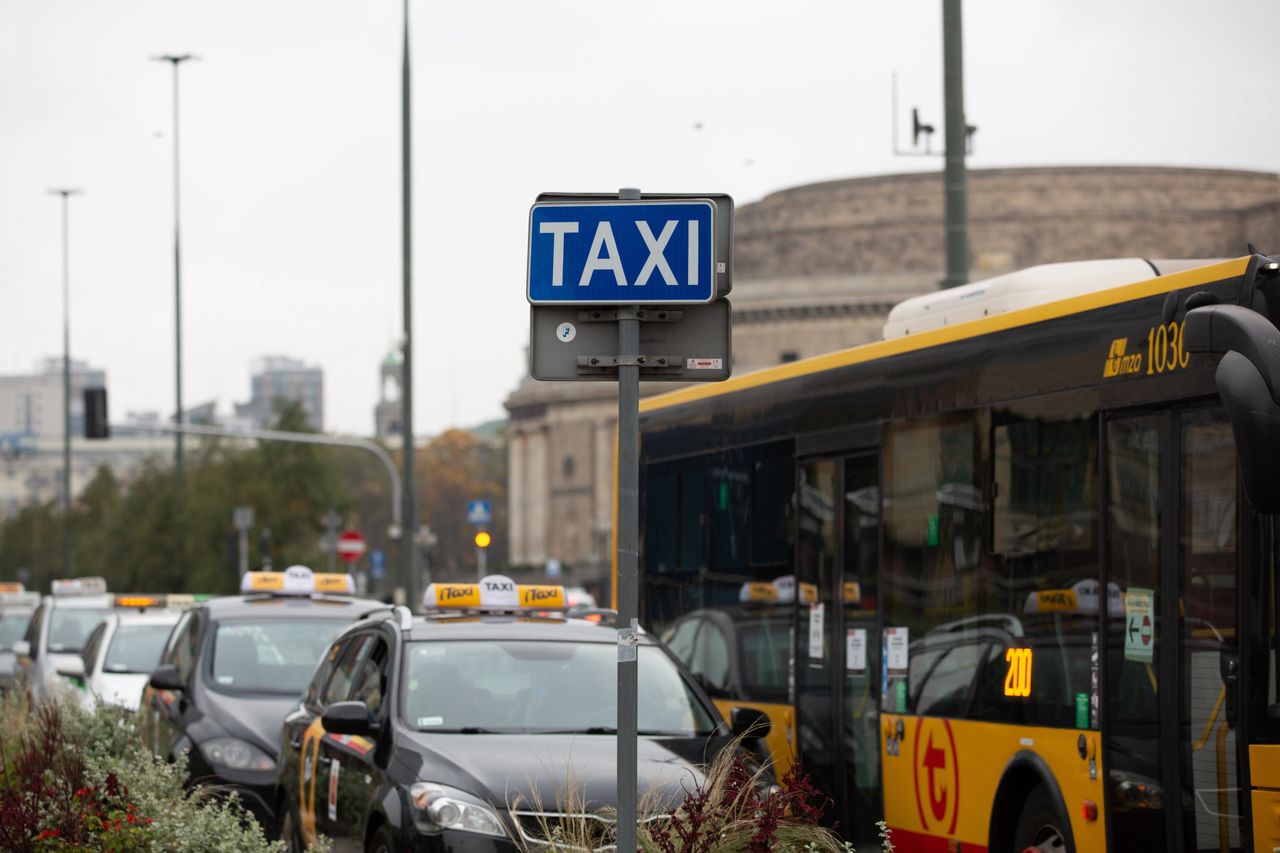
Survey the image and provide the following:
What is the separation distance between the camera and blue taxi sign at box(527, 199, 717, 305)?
23.0 feet

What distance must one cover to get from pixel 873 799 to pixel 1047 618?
86.7 inches

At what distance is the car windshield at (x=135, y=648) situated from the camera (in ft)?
65.2

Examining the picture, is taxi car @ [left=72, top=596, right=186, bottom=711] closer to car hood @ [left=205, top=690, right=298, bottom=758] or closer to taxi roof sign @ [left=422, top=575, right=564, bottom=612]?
car hood @ [left=205, top=690, right=298, bottom=758]

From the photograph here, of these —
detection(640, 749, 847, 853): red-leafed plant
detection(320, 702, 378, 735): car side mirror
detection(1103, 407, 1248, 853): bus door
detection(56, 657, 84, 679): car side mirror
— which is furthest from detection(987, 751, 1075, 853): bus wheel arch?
detection(56, 657, 84, 679): car side mirror

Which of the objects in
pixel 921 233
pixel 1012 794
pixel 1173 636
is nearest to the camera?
pixel 1173 636

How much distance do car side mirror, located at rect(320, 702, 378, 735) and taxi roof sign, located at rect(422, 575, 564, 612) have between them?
5.75 feet

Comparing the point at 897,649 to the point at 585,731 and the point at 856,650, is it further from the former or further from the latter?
the point at 585,731

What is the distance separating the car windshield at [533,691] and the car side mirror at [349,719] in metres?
0.21

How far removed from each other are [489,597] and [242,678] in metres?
4.17

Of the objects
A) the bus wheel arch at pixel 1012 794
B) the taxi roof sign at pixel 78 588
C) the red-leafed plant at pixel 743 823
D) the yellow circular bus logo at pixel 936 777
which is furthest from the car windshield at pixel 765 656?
the taxi roof sign at pixel 78 588

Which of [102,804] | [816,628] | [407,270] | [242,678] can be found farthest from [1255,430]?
[407,270]

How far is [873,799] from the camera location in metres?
11.6

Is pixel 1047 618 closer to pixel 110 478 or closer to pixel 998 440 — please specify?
pixel 998 440

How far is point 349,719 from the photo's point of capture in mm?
9719
